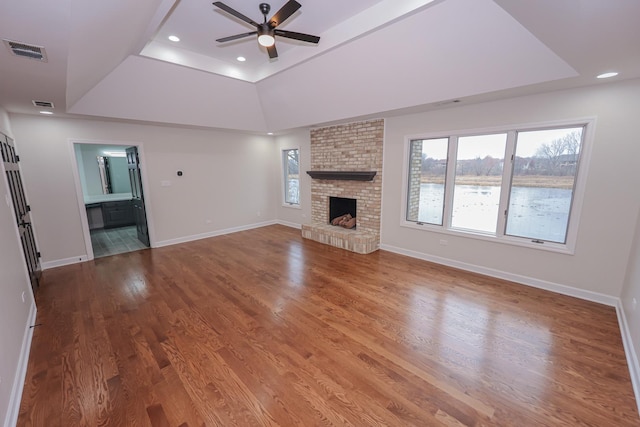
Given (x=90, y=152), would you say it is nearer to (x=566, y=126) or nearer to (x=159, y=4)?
(x=159, y=4)

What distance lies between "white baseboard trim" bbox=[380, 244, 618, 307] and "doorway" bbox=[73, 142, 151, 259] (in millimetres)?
5686

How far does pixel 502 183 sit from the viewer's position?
3.69 metres

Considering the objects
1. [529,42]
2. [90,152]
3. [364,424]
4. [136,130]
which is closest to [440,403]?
[364,424]

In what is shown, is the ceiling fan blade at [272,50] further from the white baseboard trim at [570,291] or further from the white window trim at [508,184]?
the white baseboard trim at [570,291]

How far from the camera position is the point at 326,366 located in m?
2.16

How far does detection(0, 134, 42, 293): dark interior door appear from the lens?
3176 mm

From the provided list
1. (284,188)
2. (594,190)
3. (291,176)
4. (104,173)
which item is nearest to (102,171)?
(104,173)

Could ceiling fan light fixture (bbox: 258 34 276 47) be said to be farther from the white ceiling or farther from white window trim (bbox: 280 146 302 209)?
white window trim (bbox: 280 146 302 209)

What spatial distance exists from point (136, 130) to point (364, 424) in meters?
5.91

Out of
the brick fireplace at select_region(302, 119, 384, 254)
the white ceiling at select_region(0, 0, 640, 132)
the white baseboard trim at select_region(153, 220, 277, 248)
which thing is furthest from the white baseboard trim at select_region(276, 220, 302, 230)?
the white ceiling at select_region(0, 0, 640, 132)

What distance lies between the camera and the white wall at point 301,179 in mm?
6498

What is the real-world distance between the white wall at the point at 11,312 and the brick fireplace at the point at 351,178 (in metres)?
4.31

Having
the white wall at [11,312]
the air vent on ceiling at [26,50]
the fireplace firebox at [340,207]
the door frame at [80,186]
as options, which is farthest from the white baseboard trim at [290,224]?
the air vent on ceiling at [26,50]

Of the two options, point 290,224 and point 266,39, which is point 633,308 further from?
point 290,224
